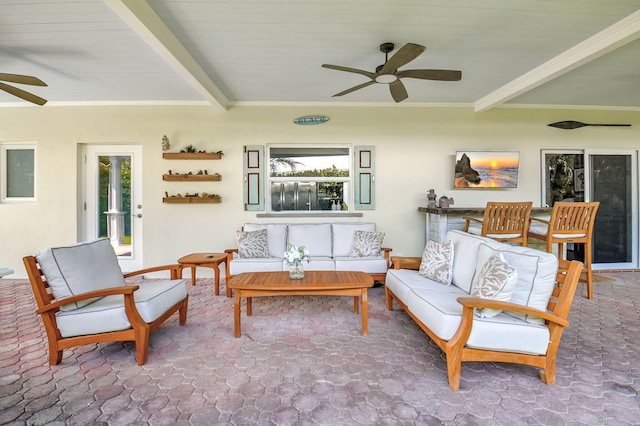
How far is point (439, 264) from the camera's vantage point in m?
2.78

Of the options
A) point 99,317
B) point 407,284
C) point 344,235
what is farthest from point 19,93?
point 407,284

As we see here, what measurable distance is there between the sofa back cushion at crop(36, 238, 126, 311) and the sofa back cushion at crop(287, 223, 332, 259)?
86.7 inches

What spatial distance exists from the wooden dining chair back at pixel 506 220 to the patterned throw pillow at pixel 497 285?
6.38 ft

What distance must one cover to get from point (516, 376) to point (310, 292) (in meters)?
1.61

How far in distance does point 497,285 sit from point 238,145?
13.2ft

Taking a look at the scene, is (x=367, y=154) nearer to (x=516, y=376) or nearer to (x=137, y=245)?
(x=516, y=376)

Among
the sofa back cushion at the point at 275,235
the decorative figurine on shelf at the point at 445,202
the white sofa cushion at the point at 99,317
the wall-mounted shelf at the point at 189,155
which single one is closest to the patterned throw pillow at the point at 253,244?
the sofa back cushion at the point at 275,235

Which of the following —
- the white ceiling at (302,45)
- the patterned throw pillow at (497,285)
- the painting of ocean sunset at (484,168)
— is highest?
the white ceiling at (302,45)

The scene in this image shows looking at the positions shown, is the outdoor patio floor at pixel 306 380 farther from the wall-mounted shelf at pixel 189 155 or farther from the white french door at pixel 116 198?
the wall-mounted shelf at pixel 189 155

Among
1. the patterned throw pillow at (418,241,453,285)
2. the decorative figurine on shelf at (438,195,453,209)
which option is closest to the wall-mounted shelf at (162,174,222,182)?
the patterned throw pillow at (418,241,453,285)

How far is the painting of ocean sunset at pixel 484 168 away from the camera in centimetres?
476

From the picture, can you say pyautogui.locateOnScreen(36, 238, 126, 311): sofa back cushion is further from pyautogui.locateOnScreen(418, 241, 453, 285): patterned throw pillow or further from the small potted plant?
pyautogui.locateOnScreen(418, 241, 453, 285): patterned throw pillow

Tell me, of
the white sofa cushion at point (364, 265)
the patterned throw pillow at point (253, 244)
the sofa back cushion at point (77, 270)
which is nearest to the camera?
the sofa back cushion at point (77, 270)

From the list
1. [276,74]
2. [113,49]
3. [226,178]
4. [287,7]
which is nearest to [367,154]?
[276,74]
